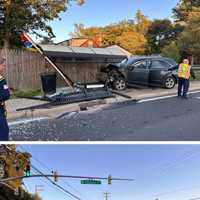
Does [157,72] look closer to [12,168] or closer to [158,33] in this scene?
[158,33]

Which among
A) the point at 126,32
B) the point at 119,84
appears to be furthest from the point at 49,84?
the point at 126,32

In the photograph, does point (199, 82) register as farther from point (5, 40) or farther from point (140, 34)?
point (5, 40)

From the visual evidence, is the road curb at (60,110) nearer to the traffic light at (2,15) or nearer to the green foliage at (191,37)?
the green foliage at (191,37)

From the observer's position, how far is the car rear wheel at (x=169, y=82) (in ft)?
63.3

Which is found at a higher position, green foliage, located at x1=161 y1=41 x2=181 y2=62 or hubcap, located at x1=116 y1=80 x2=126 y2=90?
green foliage, located at x1=161 y1=41 x2=181 y2=62

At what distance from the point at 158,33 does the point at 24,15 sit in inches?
297

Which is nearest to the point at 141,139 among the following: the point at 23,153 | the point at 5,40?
the point at 23,153

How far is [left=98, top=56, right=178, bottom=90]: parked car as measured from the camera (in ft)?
63.2

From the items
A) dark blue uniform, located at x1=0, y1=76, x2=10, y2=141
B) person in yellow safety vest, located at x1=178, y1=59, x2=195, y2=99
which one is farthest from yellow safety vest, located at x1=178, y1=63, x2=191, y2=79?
dark blue uniform, located at x1=0, y1=76, x2=10, y2=141

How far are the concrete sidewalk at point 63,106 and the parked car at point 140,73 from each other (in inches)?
17.8

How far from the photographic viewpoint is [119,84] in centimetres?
1903

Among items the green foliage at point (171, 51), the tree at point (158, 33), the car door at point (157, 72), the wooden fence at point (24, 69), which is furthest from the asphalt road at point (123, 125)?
the tree at point (158, 33)

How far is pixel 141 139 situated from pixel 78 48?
19443mm

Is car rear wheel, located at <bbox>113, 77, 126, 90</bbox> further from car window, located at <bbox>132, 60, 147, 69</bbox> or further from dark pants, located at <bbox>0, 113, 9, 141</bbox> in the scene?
dark pants, located at <bbox>0, 113, 9, 141</bbox>
